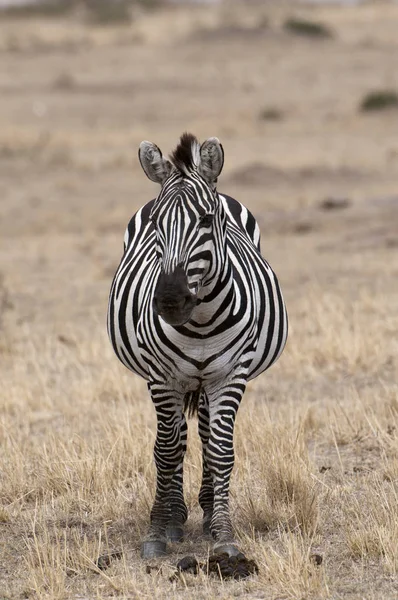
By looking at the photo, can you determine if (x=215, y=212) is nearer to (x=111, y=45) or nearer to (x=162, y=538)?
(x=162, y=538)

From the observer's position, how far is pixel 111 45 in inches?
1690

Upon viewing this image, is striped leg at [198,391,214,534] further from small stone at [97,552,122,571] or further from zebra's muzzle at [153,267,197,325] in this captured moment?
zebra's muzzle at [153,267,197,325]

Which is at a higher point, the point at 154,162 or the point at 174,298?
the point at 154,162

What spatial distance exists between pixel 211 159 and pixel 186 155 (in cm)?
11

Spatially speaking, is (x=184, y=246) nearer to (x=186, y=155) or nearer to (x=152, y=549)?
(x=186, y=155)

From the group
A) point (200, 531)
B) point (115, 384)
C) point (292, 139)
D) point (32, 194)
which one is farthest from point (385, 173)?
point (200, 531)

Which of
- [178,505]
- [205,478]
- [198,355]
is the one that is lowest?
[178,505]

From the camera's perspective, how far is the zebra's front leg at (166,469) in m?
5.27

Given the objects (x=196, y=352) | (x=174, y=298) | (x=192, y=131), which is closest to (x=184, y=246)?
(x=174, y=298)

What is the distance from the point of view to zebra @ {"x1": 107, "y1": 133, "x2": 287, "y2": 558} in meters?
4.73

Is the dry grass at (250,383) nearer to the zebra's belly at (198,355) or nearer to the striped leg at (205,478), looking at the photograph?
the striped leg at (205,478)

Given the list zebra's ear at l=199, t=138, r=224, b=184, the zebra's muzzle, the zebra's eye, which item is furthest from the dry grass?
zebra's ear at l=199, t=138, r=224, b=184

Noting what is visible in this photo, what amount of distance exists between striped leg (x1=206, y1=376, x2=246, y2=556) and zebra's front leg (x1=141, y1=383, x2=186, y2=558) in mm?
227

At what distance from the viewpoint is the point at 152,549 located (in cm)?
530
